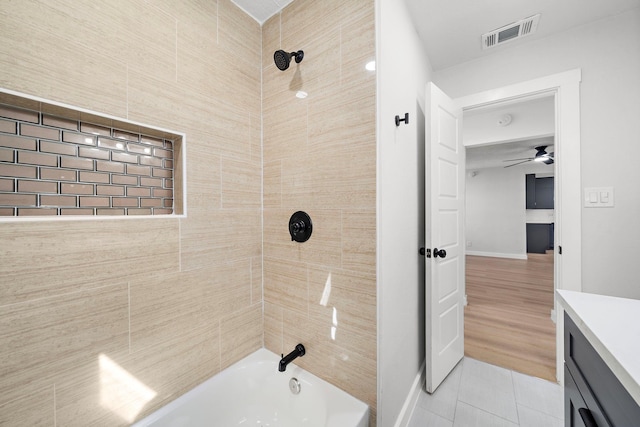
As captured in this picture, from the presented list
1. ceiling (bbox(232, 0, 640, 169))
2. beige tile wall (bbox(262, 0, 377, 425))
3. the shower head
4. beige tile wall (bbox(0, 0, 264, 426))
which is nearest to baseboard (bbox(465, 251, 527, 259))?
ceiling (bbox(232, 0, 640, 169))

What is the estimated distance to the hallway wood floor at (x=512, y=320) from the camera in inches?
85.0

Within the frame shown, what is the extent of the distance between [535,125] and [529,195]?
501 centimetres

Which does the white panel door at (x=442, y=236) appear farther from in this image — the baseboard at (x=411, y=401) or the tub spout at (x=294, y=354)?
the tub spout at (x=294, y=354)

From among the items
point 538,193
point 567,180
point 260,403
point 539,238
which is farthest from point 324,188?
point 539,238

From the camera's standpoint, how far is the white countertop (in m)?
0.52

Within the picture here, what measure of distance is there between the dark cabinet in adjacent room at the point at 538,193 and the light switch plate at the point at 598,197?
6310 mm

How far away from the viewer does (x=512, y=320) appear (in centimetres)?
290

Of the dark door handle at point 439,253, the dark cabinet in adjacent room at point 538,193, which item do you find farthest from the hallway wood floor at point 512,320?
the dark cabinet in adjacent room at point 538,193

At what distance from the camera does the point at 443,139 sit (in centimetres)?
186

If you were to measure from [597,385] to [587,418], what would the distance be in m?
0.10

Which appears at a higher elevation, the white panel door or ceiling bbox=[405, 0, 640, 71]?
ceiling bbox=[405, 0, 640, 71]

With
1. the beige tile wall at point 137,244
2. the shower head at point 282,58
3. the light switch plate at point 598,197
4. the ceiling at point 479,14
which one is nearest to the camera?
the beige tile wall at point 137,244

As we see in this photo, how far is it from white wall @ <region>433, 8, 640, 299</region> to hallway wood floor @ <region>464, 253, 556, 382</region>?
865 mm

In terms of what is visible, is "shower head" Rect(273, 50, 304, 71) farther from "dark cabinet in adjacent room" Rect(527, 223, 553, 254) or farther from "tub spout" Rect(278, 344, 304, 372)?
"dark cabinet in adjacent room" Rect(527, 223, 553, 254)
